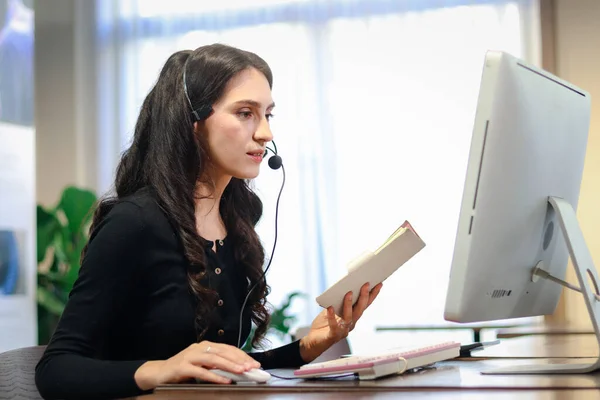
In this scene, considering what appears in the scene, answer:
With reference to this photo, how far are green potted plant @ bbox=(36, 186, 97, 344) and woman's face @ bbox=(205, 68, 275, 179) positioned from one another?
3277mm

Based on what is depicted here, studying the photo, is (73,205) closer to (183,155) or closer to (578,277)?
(183,155)

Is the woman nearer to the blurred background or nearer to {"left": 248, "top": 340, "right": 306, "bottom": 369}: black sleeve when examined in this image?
{"left": 248, "top": 340, "right": 306, "bottom": 369}: black sleeve

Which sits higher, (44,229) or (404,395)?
(44,229)

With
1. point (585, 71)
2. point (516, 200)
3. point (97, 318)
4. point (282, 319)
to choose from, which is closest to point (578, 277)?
point (516, 200)

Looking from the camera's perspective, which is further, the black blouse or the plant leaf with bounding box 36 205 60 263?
the plant leaf with bounding box 36 205 60 263

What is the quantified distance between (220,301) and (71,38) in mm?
4245

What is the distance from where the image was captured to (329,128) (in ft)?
15.9

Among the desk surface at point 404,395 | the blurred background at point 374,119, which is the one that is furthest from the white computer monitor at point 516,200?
the blurred background at point 374,119

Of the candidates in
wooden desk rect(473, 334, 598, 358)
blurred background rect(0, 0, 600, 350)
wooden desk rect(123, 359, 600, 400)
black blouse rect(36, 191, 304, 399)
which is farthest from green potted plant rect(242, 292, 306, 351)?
wooden desk rect(123, 359, 600, 400)

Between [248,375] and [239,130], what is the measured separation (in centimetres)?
57

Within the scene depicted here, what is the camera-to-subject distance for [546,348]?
5.73 feet

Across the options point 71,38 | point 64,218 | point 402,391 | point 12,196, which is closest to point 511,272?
point 402,391

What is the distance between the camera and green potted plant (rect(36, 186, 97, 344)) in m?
4.75

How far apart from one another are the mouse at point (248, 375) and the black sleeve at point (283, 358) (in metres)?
0.46
